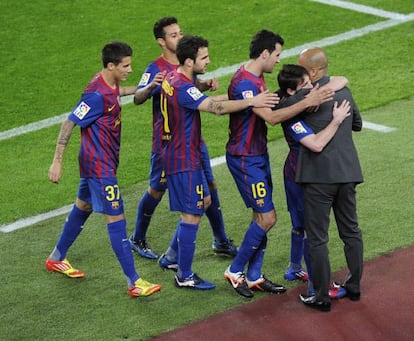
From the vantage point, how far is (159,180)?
33.7 ft

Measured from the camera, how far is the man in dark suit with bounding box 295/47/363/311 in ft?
29.2

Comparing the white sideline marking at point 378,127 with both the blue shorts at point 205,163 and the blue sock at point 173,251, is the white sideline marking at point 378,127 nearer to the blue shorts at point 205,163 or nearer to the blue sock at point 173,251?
the blue shorts at point 205,163

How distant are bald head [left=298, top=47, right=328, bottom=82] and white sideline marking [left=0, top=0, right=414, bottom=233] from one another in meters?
3.48

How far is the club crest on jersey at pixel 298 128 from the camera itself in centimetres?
889

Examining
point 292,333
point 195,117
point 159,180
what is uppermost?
point 195,117

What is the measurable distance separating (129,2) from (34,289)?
8850 mm

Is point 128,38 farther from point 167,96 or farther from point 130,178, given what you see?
point 167,96

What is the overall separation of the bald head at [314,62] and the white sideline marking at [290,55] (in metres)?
3.48

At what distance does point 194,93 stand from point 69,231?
68.9 inches

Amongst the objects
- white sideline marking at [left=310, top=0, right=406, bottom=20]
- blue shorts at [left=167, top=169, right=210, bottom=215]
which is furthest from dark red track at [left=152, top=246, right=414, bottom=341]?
white sideline marking at [left=310, top=0, right=406, bottom=20]

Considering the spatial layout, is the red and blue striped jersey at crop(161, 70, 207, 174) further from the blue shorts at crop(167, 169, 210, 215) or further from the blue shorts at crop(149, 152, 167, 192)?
the blue shorts at crop(149, 152, 167, 192)

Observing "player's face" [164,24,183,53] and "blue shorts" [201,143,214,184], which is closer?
"blue shorts" [201,143,214,184]

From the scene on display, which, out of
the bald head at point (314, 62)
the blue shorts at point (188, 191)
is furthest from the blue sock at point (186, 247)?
the bald head at point (314, 62)

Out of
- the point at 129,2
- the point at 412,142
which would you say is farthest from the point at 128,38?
the point at 412,142
